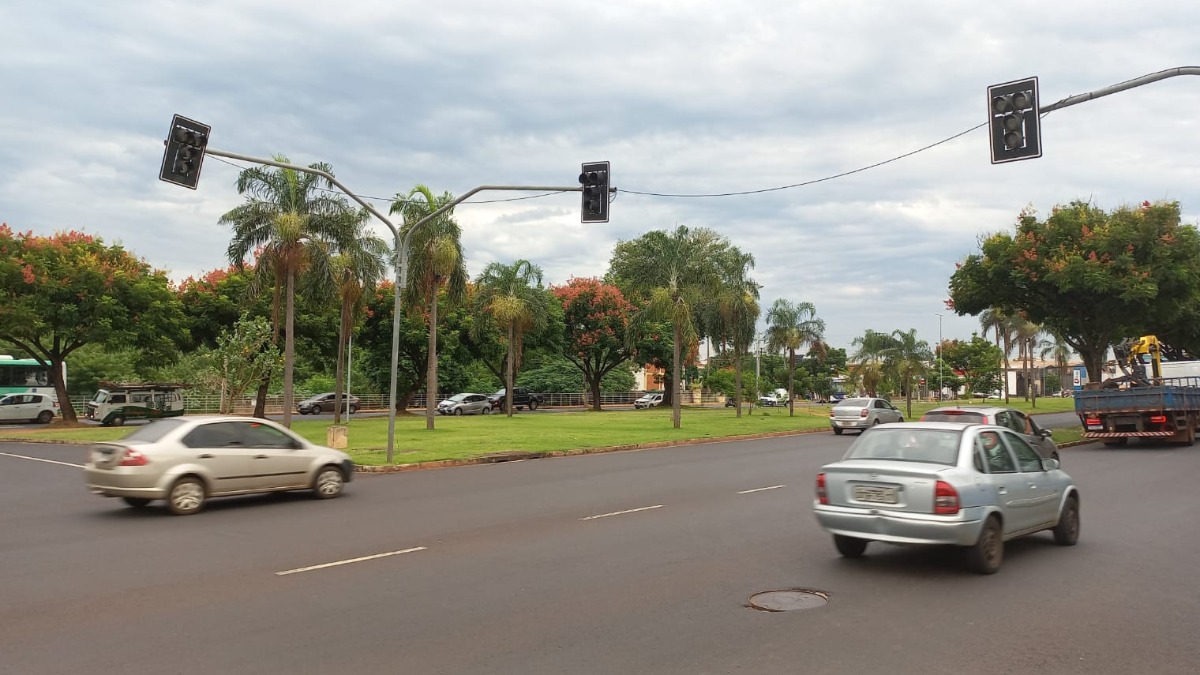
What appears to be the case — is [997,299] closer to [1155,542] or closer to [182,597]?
[1155,542]

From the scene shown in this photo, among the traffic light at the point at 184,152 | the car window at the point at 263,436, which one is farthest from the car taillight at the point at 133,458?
the traffic light at the point at 184,152

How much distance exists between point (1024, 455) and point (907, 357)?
45751 millimetres

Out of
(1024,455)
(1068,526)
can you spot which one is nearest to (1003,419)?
(1068,526)

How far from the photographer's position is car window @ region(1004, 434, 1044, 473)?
8.91 meters

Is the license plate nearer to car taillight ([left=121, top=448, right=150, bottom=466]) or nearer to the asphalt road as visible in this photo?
the asphalt road

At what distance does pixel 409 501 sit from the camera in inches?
545

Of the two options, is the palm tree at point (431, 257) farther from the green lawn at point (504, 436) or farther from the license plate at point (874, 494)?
the license plate at point (874, 494)

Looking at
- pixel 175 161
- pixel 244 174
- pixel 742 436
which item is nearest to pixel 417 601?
pixel 175 161

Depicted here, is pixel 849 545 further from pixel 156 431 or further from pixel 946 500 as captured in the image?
pixel 156 431

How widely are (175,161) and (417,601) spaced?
995cm

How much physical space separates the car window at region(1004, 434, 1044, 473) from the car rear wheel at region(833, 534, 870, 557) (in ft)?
5.94

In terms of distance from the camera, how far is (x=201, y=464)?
12641mm

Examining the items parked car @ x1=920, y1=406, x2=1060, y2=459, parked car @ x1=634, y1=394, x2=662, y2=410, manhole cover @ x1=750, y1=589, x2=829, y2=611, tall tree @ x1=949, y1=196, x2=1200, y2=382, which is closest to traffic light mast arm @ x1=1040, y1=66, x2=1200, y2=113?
parked car @ x1=920, y1=406, x2=1060, y2=459

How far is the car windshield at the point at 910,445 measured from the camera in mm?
8344
